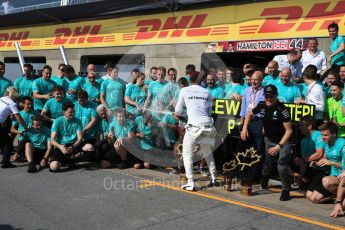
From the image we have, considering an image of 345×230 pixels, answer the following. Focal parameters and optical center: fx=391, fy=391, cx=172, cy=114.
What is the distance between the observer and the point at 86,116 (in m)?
7.85

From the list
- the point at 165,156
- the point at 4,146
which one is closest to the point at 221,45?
the point at 165,156

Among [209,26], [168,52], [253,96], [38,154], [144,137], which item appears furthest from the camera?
[168,52]

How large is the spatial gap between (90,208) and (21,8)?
19803 mm

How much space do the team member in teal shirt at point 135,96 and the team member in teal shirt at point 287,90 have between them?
2870 millimetres

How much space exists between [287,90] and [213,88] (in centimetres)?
154

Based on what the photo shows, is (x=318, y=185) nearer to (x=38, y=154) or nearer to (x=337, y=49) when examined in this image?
(x=337, y=49)

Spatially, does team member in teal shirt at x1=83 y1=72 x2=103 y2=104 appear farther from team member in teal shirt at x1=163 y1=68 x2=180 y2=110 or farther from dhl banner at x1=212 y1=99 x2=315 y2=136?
dhl banner at x1=212 y1=99 x2=315 y2=136

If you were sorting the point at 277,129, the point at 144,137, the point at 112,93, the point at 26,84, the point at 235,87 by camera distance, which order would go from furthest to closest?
1. the point at 26,84
2. the point at 112,93
3. the point at 144,137
4. the point at 235,87
5. the point at 277,129

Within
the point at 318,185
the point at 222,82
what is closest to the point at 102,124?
the point at 222,82

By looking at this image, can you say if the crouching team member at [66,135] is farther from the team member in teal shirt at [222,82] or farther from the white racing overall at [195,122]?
the team member in teal shirt at [222,82]

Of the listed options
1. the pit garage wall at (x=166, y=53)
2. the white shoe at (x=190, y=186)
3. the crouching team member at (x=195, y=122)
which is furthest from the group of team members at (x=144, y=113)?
the pit garage wall at (x=166, y=53)

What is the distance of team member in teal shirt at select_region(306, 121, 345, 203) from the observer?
5.31 meters

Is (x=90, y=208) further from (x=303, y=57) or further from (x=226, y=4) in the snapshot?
(x=226, y=4)

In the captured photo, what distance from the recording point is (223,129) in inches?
277
